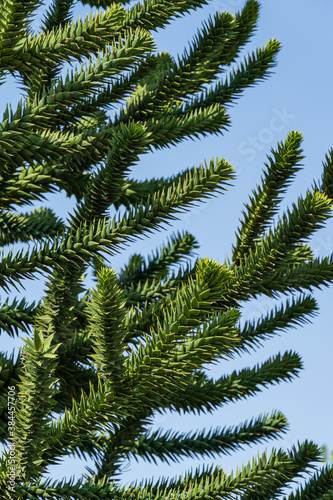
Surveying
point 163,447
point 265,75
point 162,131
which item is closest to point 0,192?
point 162,131

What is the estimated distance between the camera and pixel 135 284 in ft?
10.3

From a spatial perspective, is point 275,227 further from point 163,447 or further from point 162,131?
point 163,447

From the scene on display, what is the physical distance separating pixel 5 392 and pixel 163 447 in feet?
2.42

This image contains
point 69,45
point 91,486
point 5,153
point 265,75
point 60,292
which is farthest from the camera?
point 265,75

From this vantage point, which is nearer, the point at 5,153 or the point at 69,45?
the point at 5,153

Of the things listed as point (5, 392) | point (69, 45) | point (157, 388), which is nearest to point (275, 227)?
point (157, 388)

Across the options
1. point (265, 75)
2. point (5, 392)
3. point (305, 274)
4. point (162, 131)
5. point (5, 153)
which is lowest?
point (5, 392)

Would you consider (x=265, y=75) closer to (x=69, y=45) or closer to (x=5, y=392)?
(x=69, y=45)

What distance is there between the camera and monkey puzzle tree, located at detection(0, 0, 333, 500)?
1763 millimetres

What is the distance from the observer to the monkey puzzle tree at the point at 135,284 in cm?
176

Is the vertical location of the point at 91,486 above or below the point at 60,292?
below

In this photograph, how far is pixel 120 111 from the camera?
289cm

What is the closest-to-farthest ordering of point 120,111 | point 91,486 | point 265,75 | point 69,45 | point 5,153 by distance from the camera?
1. point 91,486
2. point 5,153
3. point 69,45
4. point 120,111
5. point 265,75

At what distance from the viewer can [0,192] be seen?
2.35 metres
